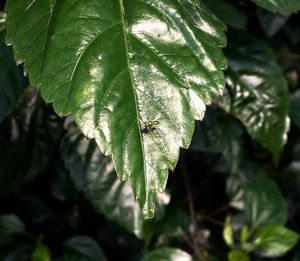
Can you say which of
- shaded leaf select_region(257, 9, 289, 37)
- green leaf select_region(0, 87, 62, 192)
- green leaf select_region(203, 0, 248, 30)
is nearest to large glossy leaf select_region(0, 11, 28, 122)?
green leaf select_region(0, 87, 62, 192)

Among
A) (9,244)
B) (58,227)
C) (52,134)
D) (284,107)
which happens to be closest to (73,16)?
(52,134)

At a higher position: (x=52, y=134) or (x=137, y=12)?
(x=137, y=12)

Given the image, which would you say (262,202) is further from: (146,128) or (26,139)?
(146,128)

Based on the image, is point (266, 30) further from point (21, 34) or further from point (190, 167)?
point (21, 34)

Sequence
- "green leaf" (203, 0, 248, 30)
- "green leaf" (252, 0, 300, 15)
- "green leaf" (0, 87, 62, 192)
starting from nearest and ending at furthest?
"green leaf" (252, 0, 300, 15), "green leaf" (0, 87, 62, 192), "green leaf" (203, 0, 248, 30)

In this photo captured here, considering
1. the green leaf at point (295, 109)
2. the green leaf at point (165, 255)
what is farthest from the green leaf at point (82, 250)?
the green leaf at point (295, 109)

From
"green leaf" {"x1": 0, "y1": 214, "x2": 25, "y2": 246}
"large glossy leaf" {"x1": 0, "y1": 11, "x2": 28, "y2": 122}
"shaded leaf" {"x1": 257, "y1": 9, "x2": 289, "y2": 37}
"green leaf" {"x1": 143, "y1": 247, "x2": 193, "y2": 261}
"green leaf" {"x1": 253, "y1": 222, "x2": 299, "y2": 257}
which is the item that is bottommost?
"green leaf" {"x1": 0, "y1": 214, "x2": 25, "y2": 246}

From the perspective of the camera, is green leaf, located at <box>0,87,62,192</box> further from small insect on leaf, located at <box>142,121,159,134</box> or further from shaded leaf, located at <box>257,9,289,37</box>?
shaded leaf, located at <box>257,9,289,37</box>

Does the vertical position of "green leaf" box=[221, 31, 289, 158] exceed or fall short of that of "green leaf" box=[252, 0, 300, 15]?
it falls short

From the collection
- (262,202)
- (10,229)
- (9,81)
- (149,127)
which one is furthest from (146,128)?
(262,202)
